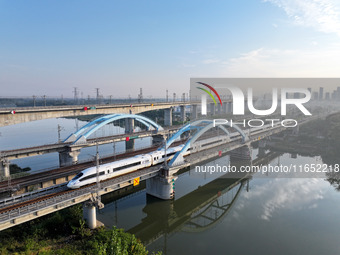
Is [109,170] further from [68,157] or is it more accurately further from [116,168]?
[68,157]

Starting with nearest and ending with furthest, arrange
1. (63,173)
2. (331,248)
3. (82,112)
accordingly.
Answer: (331,248) → (63,173) → (82,112)

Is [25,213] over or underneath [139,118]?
underneath

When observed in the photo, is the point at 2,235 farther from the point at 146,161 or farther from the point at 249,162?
the point at 249,162

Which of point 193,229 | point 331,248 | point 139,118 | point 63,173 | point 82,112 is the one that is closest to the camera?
point 331,248

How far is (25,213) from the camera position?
21.5 m

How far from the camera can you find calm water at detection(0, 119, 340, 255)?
88.8 ft

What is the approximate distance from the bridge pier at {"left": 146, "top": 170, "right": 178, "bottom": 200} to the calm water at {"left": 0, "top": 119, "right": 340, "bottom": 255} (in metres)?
1.13

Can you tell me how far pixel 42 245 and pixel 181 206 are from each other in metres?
20.7

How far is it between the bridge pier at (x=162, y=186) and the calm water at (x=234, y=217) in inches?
44.4

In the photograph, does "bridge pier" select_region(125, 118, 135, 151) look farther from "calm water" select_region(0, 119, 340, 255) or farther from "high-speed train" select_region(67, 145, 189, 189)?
"high-speed train" select_region(67, 145, 189, 189)

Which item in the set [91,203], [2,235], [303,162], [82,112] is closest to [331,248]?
[91,203]

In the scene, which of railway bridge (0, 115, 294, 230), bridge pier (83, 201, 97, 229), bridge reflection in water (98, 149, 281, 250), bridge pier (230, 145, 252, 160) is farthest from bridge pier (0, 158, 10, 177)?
bridge pier (230, 145, 252, 160)

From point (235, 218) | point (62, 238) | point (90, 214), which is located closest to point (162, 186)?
point (235, 218)

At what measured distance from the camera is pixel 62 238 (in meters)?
23.5
